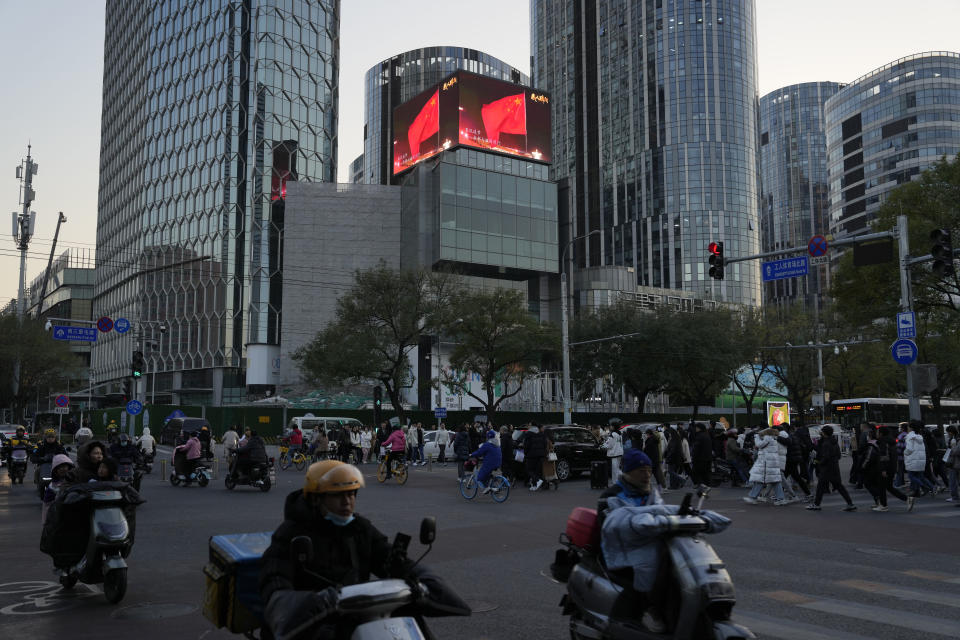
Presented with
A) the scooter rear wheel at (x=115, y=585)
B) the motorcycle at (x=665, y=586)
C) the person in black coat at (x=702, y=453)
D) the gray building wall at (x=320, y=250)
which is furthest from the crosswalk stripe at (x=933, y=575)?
the gray building wall at (x=320, y=250)

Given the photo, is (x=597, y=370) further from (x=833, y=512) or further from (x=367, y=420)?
(x=833, y=512)

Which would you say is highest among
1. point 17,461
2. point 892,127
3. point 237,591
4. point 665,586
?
point 892,127

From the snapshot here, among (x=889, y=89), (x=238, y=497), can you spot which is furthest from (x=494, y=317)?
(x=889, y=89)

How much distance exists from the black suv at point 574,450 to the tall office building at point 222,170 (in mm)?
63618

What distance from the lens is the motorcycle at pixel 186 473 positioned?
70.9 ft

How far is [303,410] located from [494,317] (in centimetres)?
1475

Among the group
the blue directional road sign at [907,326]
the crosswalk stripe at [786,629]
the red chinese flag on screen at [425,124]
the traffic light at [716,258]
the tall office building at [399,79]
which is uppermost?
the tall office building at [399,79]

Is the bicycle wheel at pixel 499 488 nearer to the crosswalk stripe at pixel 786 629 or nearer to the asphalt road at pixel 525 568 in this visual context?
the asphalt road at pixel 525 568

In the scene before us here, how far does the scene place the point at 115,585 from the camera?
734 cm

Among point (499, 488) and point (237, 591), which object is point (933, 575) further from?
point (499, 488)

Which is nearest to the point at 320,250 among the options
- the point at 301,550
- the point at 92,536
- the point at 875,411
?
the point at 875,411

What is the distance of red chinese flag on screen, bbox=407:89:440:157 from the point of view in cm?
8419

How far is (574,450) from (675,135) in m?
126

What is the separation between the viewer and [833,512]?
613 inches
